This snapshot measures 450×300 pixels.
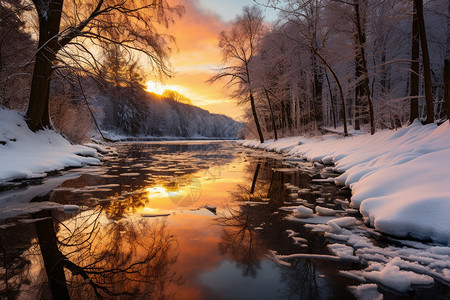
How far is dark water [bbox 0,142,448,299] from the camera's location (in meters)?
1.96

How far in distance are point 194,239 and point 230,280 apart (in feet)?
3.01

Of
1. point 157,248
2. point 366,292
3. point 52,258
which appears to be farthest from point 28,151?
point 366,292

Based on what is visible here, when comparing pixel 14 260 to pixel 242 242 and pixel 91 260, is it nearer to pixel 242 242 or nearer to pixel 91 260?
pixel 91 260

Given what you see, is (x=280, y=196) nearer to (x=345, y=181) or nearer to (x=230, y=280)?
(x=345, y=181)

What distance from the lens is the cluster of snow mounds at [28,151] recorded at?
600 centimetres

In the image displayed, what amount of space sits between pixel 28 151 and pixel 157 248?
7808 mm

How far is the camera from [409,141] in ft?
19.6

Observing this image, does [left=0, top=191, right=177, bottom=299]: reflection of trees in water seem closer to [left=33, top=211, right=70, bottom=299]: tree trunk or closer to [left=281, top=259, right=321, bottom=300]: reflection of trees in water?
[left=33, top=211, right=70, bottom=299]: tree trunk

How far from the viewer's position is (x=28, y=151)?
789 cm

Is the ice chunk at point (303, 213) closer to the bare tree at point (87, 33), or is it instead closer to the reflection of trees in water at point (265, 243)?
the reflection of trees in water at point (265, 243)

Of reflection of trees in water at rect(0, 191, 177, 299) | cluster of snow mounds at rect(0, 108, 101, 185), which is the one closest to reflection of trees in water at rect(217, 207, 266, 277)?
reflection of trees in water at rect(0, 191, 177, 299)

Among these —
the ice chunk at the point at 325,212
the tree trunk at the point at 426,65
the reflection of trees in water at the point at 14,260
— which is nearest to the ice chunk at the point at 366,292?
the ice chunk at the point at 325,212

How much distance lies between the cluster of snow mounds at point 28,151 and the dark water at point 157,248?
4.24ft

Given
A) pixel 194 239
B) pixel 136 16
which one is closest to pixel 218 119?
pixel 136 16
